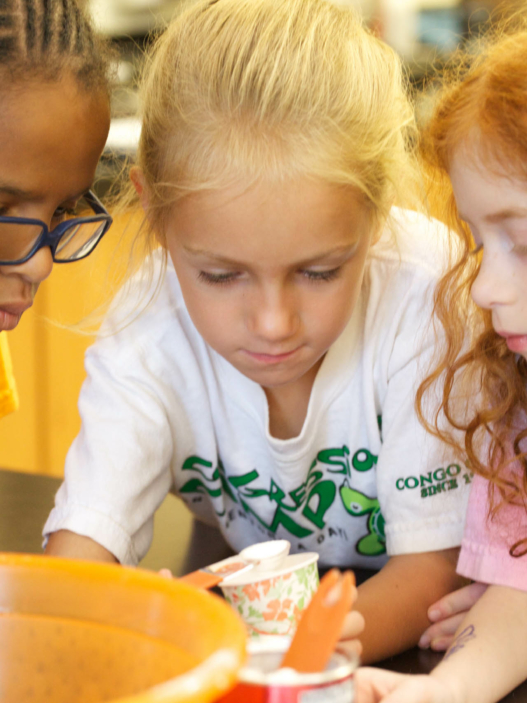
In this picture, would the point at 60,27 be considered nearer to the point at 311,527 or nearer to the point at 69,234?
the point at 69,234

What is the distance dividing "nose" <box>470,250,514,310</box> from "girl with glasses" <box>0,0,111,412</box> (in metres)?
0.41

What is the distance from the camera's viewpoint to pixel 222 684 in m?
0.28

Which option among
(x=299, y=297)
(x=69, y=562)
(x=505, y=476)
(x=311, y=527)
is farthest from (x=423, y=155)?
(x=69, y=562)

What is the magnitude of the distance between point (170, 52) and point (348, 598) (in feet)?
2.06

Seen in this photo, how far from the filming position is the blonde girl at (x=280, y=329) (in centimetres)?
74

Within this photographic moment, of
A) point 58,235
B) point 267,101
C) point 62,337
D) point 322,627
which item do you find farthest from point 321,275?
point 62,337

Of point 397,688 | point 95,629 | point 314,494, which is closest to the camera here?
point 95,629

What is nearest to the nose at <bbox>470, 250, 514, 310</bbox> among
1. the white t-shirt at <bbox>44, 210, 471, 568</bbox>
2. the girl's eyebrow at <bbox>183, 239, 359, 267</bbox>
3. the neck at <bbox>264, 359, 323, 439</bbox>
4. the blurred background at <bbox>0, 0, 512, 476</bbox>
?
the girl's eyebrow at <bbox>183, 239, 359, 267</bbox>

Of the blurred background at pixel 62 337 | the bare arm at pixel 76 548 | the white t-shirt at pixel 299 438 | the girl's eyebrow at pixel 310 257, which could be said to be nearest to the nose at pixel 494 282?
the girl's eyebrow at pixel 310 257

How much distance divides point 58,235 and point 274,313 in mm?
266

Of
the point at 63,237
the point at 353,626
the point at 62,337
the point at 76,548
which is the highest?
the point at 63,237

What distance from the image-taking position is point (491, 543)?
770 mm

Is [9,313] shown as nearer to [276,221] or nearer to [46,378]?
[276,221]

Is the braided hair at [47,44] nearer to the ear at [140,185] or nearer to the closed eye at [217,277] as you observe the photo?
the ear at [140,185]
